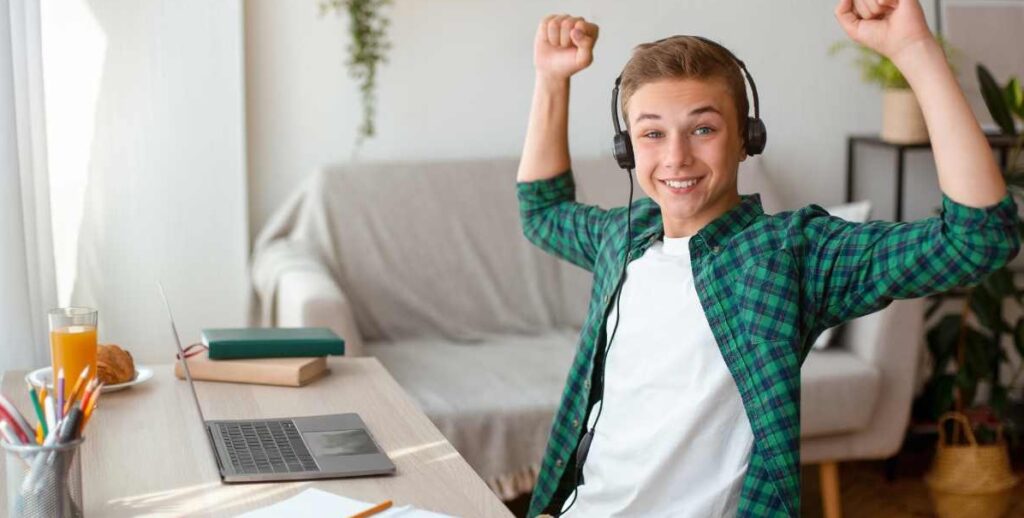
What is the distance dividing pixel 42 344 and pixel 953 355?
227 centimetres

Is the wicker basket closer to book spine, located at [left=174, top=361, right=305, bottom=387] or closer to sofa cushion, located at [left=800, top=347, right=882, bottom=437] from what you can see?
sofa cushion, located at [left=800, top=347, right=882, bottom=437]

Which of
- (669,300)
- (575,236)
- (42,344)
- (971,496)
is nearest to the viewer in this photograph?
(669,300)

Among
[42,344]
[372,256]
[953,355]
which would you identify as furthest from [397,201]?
[953,355]

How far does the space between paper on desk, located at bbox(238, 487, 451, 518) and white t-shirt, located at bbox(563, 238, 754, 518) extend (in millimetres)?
355

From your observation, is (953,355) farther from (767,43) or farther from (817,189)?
(767,43)

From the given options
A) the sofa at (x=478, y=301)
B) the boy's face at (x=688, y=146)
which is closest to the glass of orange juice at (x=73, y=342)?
the boy's face at (x=688, y=146)

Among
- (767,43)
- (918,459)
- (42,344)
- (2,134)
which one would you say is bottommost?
(918,459)

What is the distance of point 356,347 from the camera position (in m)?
2.73

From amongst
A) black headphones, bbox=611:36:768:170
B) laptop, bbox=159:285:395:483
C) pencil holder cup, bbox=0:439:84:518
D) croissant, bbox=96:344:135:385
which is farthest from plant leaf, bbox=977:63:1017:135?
pencil holder cup, bbox=0:439:84:518

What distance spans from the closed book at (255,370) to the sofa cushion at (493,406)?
0.85m

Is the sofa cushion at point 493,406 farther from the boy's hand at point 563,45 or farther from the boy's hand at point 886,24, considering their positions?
the boy's hand at point 886,24

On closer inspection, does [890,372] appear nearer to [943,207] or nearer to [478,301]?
[478,301]

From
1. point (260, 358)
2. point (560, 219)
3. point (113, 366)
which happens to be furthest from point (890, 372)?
point (113, 366)

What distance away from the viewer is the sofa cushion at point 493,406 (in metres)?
2.72
